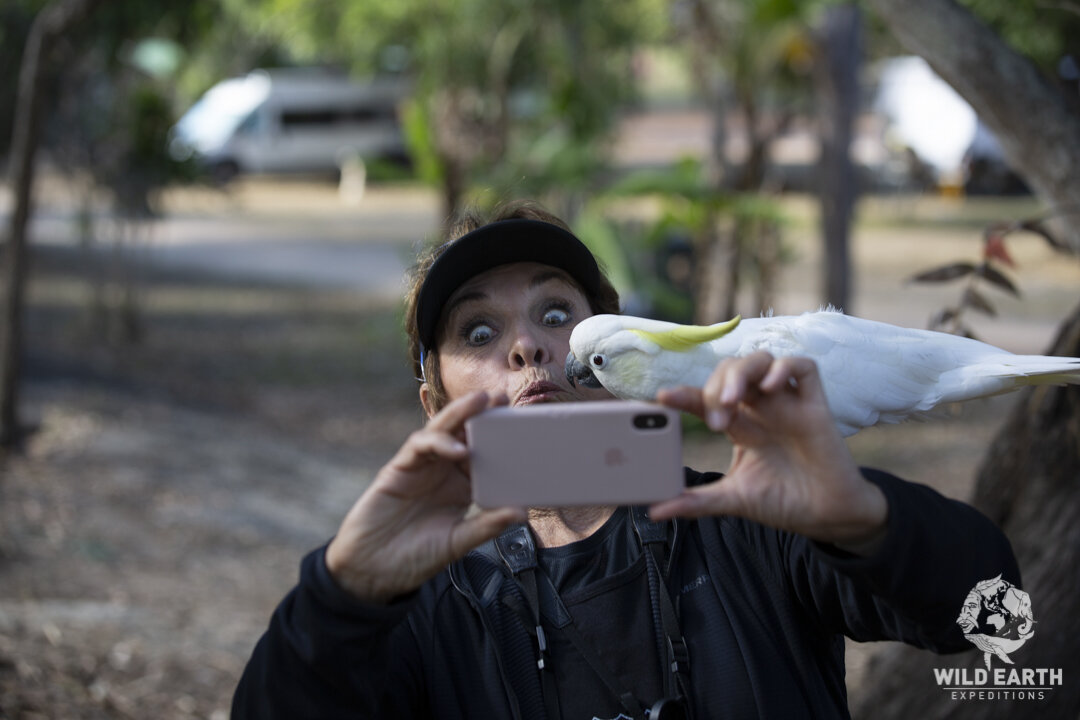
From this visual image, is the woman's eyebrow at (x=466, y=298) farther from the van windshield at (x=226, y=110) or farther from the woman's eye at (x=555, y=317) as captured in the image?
the van windshield at (x=226, y=110)

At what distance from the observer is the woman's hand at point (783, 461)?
1.14 metres

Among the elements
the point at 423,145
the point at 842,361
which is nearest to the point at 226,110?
the point at 423,145

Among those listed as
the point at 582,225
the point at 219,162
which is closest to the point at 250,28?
the point at 219,162

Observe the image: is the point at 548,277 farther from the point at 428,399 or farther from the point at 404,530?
the point at 404,530

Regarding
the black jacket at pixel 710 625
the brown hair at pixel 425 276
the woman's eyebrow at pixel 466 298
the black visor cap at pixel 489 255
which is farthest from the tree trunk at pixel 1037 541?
the woman's eyebrow at pixel 466 298

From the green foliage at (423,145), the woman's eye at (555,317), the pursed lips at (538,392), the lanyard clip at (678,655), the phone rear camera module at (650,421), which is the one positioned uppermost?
the green foliage at (423,145)

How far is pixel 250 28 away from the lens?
14523mm

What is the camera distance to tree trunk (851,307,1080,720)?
1.98m

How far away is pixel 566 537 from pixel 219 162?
20.4 metres

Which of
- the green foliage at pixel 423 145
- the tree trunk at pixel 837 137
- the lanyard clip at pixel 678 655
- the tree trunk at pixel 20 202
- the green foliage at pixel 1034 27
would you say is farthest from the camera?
the green foliage at pixel 1034 27

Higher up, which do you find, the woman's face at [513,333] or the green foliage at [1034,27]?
the green foliage at [1034,27]

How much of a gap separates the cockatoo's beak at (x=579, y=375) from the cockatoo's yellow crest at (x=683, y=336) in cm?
12

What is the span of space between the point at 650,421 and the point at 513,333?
50 centimetres

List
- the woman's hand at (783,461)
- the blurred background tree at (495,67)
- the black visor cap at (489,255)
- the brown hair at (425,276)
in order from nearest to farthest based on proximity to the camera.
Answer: the woman's hand at (783,461)
the black visor cap at (489,255)
the brown hair at (425,276)
the blurred background tree at (495,67)
